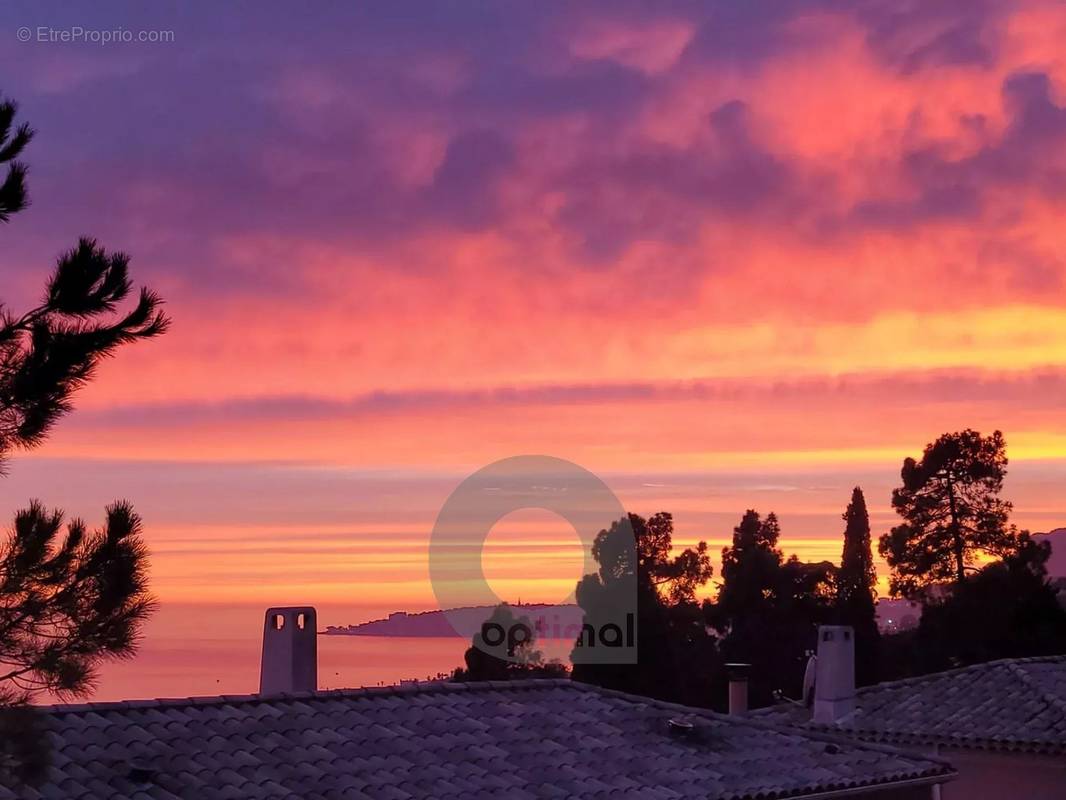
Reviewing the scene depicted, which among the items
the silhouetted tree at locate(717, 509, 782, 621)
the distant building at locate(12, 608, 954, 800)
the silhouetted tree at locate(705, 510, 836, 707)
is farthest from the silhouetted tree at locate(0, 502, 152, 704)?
the silhouetted tree at locate(717, 509, 782, 621)

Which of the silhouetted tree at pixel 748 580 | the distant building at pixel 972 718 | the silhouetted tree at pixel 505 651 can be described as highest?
the silhouetted tree at pixel 748 580

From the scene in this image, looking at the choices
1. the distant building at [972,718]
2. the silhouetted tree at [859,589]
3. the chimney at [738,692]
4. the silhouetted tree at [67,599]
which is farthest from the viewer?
the silhouetted tree at [859,589]

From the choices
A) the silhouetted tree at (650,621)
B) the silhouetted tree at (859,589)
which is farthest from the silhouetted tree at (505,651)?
the silhouetted tree at (859,589)

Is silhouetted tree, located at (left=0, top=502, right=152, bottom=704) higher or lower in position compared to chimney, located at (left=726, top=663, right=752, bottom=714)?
higher

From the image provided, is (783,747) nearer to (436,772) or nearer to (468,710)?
(468,710)

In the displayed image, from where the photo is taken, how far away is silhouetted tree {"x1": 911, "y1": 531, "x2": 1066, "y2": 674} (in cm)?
4547

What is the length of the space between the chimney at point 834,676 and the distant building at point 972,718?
0.08ft

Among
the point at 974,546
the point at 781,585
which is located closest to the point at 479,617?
the point at 781,585

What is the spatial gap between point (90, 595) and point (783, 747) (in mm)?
11900

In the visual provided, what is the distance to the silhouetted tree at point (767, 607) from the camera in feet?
172

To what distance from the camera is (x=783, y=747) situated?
64.2ft

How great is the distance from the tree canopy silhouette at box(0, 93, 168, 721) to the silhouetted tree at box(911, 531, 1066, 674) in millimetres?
39141

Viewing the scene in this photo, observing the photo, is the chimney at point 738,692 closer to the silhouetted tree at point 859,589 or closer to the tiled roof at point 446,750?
the tiled roof at point 446,750

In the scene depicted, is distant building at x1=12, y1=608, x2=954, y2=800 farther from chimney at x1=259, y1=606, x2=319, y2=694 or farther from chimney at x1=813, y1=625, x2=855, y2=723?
chimney at x1=813, y1=625, x2=855, y2=723
